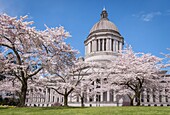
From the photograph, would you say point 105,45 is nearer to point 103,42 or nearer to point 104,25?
point 103,42

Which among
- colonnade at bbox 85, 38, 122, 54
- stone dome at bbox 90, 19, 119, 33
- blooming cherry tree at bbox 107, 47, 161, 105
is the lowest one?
blooming cherry tree at bbox 107, 47, 161, 105

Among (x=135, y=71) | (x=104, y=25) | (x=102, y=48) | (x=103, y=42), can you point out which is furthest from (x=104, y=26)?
(x=135, y=71)

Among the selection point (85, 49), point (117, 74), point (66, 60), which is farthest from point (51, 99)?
point (66, 60)

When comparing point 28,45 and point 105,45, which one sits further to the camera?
point 105,45

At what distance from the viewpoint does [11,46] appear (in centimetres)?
1830

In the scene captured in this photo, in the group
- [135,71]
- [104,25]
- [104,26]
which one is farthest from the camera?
[104,25]

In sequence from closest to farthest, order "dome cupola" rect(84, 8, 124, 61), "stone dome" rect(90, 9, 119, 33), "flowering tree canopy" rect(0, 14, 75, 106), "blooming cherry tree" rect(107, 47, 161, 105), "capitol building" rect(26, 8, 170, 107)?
1. "flowering tree canopy" rect(0, 14, 75, 106)
2. "blooming cherry tree" rect(107, 47, 161, 105)
3. "capitol building" rect(26, 8, 170, 107)
4. "dome cupola" rect(84, 8, 124, 61)
5. "stone dome" rect(90, 9, 119, 33)

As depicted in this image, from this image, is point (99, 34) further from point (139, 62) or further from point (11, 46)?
point (11, 46)

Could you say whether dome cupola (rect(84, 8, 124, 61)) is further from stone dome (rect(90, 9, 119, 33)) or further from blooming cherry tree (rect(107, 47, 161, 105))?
blooming cherry tree (rect(107, 47, 161, 105))

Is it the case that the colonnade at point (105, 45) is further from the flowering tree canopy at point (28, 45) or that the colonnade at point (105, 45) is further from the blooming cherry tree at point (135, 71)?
the flowering tree canopy at point (28, 45)

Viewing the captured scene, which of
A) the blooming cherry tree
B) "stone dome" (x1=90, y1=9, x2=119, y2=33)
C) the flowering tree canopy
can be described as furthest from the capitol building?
the flowering tree canopy

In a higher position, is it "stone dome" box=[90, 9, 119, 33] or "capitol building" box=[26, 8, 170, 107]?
"stone dome" box=[90, 9, 119, 33]

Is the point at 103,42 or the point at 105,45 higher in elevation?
the point at 103,42

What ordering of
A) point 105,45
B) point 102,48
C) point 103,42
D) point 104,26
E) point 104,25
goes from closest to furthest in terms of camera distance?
point 102,48
point 103,42
point 105,45
point 104,26
point 104,25
